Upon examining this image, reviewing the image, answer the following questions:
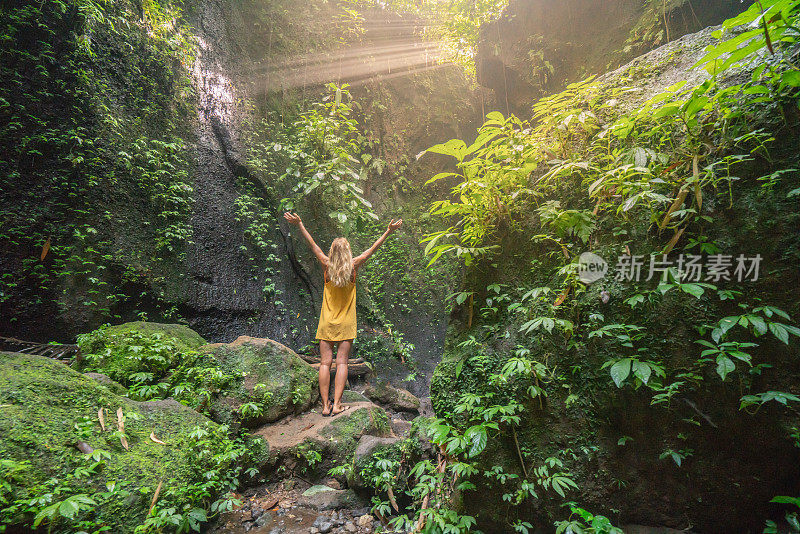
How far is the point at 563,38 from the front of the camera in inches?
323

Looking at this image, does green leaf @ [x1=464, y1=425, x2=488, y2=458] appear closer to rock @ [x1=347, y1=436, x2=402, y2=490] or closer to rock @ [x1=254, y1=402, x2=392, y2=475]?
rock @ [x1=347, y1=436, x2=402, y2=490]

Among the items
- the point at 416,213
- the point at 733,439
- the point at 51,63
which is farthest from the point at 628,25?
the point at 51,63

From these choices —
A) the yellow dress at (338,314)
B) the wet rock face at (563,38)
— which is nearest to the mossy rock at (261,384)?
the yellow dress at (338,314)

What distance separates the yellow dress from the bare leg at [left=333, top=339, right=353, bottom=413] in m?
0.12

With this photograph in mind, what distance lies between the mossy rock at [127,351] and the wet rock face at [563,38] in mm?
10035

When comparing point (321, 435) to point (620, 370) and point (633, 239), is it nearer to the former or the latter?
point (620, 370)

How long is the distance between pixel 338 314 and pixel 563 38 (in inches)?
375

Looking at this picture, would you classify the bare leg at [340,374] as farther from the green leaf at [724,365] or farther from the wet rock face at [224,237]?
the green leaf at [724,365]

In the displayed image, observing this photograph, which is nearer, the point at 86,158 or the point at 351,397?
the point at 86,158

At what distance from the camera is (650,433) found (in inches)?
69.8

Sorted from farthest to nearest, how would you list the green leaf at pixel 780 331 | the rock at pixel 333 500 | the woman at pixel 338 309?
the woman at pixel 338 309, the rock at pixel 333 500, the green leaf at pixel 780 331

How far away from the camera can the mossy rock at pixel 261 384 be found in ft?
11.5

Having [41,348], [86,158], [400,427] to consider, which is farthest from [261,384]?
[86,158]

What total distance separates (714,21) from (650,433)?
8.19m
